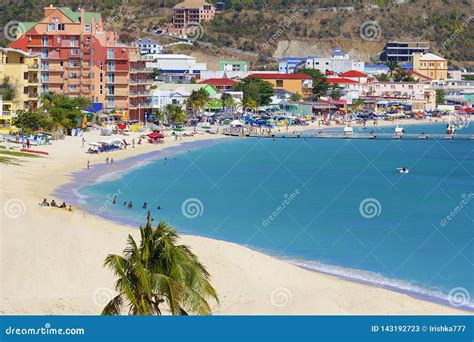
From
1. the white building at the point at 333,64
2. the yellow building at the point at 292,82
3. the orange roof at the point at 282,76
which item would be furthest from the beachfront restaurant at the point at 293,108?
the white building at the point at 333,64

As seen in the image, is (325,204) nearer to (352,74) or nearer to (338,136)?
(338,136)

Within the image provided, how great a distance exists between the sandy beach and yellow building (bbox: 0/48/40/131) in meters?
39.2

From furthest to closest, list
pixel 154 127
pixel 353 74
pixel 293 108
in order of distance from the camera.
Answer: pixel 353 74 → pixel 293 108 → pixel 154 127

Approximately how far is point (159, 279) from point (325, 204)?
3191 cm

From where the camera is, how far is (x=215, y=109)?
10106cm

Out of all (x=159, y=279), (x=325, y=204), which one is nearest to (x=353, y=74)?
(x=325, y=204)

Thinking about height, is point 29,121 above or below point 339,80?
below

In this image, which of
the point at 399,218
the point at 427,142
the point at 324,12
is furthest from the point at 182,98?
the point at 324,12

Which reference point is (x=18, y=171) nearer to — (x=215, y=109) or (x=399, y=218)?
(x=399, y=218)

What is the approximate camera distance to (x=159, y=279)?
15.7 m

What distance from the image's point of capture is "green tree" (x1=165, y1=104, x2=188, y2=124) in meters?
85.9

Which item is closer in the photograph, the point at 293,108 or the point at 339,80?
the point at 293,108

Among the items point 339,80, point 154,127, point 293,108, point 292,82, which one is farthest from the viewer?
point 339,80

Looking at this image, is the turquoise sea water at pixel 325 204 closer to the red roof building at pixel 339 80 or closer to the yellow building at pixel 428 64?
the red roof building at pixel 339 80
